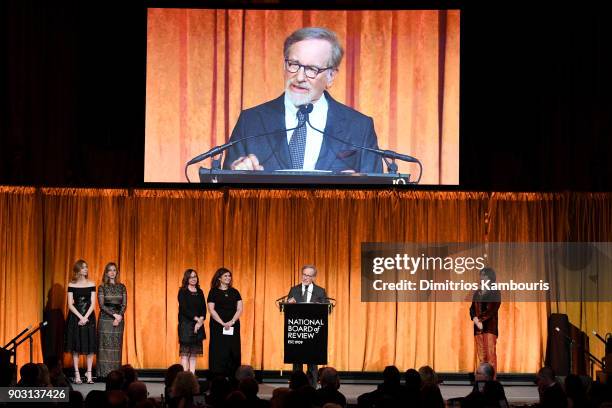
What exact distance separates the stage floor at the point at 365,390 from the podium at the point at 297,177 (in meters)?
2.56

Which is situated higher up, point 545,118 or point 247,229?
point 545,118

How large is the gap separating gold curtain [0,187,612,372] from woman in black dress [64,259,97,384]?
1316 millimetres

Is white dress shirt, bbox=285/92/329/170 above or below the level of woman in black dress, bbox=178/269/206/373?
above

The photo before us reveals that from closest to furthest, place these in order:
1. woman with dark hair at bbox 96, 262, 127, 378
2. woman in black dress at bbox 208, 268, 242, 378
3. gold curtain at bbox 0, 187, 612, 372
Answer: woman in black dress at bbox 208, 268, 242, 378, woman with dark hair at bbox 96, 262, 127, 378, gold curtain at bbox 0, 187, 612, 372

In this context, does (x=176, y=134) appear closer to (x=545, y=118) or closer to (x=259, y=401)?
(x=545, y=118)

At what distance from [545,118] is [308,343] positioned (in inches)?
189

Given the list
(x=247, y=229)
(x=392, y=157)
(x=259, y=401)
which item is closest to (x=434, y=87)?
(x=392, y=157)

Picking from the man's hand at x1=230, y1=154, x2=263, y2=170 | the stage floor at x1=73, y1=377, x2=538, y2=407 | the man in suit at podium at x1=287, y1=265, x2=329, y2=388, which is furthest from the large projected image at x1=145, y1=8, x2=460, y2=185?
the stage floor at x1=73, y1=377, x2=538, y2=407

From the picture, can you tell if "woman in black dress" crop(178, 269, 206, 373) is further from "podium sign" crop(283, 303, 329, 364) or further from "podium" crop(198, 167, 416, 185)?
"podium" crop(198, 167, 416, 185)

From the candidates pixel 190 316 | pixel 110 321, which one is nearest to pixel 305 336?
pixel 190 316

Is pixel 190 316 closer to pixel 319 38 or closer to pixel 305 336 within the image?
pixel 305 336

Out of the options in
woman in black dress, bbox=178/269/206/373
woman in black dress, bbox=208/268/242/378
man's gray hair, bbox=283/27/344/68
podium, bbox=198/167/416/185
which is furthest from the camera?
man's gray hair, bbox=283/27/344/68

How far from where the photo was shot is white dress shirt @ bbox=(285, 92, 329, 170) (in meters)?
12.2

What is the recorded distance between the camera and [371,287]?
511 inches
